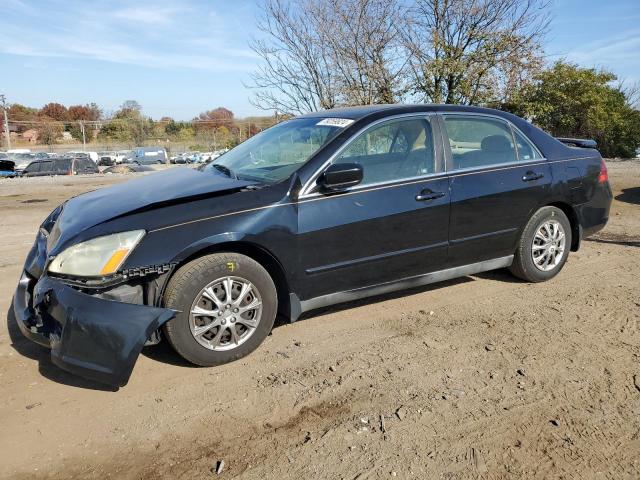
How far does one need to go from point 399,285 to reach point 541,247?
165cm

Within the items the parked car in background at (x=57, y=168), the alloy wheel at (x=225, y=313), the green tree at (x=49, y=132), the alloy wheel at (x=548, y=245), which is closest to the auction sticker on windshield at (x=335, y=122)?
the alloy wheel at (x=225, y=313)

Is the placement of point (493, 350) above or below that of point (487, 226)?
below

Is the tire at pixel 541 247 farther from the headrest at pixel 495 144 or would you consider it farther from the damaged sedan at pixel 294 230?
the headrest at pixel 495 144

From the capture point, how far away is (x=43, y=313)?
3.10 metres

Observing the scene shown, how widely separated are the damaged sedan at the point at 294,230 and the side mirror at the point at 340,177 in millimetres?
11

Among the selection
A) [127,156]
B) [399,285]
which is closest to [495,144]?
[399,285]

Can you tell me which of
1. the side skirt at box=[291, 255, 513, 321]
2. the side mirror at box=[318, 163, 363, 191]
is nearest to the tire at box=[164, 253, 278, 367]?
the side skirt at box=[291, 255, 513, 321]

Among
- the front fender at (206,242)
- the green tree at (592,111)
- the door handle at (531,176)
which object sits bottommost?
the front fender at (206,242)

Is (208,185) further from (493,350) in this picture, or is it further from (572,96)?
(572,96)

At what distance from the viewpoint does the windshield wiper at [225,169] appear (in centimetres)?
405

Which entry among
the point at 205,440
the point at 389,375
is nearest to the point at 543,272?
the point at 389,375

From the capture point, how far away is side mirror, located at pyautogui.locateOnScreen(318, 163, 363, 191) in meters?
3.53

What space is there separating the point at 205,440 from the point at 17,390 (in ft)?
4.37

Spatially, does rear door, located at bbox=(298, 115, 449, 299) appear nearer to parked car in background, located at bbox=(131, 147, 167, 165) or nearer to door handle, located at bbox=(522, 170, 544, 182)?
door handle, located at bbox=(522, 170, 544, 182)
